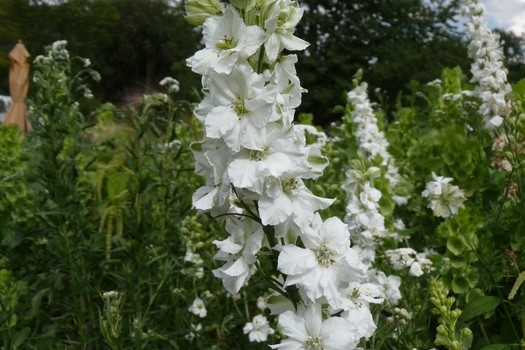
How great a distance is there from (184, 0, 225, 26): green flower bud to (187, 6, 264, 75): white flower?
57mm

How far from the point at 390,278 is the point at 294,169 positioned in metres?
1.03

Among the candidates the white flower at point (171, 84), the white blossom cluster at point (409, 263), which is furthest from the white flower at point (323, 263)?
the white flower at point (171, 84)

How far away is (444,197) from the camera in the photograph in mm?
2594

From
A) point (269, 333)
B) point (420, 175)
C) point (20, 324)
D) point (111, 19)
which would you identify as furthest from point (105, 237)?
point (111, 19)

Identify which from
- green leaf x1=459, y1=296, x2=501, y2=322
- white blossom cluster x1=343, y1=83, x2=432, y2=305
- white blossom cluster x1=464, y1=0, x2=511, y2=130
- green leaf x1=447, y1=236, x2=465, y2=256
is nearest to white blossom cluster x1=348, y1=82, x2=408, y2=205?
white blossom cluster x1=343, y1=83, x2=432, y2=305

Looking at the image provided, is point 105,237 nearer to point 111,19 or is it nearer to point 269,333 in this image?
point 269,333

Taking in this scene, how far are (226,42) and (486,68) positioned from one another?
2.51 meters

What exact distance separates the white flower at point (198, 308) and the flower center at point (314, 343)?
141cm

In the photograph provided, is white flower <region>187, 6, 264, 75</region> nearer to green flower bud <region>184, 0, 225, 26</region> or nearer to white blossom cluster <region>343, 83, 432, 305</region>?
green flower bud <region>184, 0, 225, 26</region>

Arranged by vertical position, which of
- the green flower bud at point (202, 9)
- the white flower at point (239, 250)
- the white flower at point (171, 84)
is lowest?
the white flower at point (171, 84)

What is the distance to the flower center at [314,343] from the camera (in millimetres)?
1334

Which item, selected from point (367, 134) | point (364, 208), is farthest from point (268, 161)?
point (367, 134)

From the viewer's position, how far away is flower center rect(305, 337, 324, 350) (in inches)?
52.5

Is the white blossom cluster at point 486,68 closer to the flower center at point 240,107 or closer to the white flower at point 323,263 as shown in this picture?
the white flower at point 323,263
